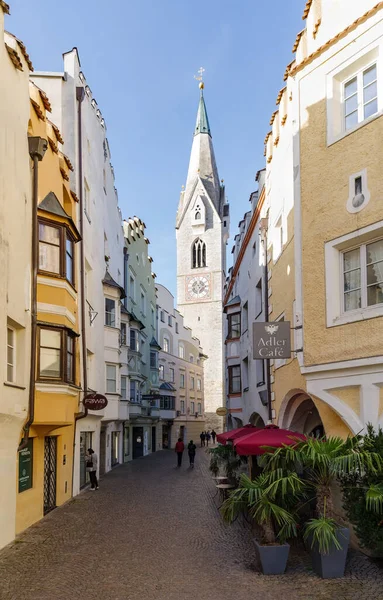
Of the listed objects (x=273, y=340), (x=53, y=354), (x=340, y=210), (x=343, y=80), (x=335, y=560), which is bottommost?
(x=335, y=560)

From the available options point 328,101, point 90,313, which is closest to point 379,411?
point 328,101

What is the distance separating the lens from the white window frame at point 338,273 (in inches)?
424

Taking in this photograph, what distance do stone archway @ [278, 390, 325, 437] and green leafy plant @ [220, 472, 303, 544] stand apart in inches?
220

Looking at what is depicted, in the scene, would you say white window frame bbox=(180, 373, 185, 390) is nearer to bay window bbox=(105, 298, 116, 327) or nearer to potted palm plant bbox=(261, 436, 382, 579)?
bay window bbox=(105, 298, 116, 327)

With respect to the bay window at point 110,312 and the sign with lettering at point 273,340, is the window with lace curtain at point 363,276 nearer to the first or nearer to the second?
the sign with lettering at point 273,340

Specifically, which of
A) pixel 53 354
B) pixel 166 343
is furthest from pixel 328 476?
pixel 166 343

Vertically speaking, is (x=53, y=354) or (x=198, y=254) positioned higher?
(x=198, y=254)

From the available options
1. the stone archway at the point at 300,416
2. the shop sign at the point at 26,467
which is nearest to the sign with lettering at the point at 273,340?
the stone archway at the point at 300,416

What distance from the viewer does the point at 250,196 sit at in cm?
2420

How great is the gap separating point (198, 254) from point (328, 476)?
2941 inches

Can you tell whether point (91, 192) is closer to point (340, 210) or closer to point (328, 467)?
point (340, 210)

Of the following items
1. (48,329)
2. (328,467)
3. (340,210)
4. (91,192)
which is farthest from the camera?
(91,192)

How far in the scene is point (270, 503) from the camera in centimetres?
938

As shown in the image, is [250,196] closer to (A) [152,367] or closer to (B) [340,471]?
(B) [340,471]
